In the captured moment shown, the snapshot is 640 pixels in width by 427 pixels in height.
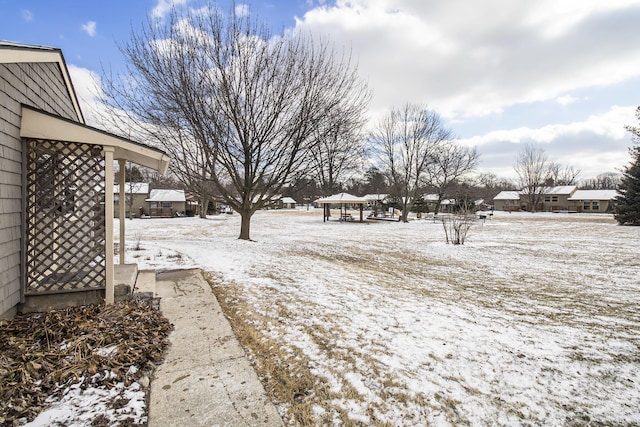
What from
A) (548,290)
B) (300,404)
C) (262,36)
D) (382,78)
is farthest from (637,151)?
(300,404)

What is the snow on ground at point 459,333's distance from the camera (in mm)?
2312

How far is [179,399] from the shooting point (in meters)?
2.25

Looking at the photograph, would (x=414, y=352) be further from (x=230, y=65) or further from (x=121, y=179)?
(x=230, y=65)

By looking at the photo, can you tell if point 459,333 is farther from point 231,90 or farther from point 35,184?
point 231,90

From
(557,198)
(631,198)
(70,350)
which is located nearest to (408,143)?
(631,198)

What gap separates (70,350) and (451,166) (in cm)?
3239

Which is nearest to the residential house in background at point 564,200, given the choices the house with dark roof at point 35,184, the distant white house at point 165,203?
the distant white house at point 165,203

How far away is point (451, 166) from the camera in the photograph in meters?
30.6

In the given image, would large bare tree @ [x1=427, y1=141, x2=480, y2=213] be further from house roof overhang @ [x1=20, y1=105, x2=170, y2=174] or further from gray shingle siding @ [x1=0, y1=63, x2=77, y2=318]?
gray shingle siding @ [x1=0, y1=63, x2=77, y2=318]

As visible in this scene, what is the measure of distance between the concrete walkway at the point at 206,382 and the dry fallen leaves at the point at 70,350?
0.68 ft

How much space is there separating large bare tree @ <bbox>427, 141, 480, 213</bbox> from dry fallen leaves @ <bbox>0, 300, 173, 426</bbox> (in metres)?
29.5

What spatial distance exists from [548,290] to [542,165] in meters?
52.8

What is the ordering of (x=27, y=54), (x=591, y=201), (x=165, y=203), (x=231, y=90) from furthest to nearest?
1. (x=591, y=201)
2. (x=165, y=203)
3. (x=231, y=90)
4. (x=27, y=54)

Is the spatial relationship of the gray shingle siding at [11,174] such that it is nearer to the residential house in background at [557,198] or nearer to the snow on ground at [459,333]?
the snow on ground at [459,333]
